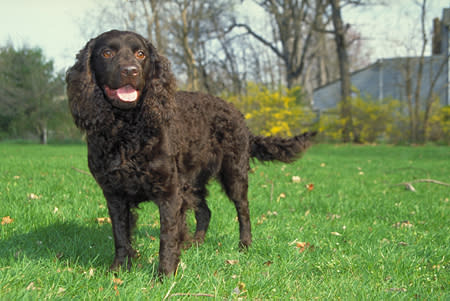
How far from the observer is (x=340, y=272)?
272 cm

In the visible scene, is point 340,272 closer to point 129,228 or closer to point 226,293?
point 226,293

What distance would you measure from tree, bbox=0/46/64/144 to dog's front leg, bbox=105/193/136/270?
2937 centimetres

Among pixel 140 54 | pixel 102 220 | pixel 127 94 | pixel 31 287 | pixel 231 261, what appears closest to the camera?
pixel 31 287

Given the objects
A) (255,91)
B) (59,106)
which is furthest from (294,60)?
(59,106)

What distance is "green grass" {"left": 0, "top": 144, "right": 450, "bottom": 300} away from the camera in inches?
88.4

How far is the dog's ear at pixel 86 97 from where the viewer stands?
102 inches

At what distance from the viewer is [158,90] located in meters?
2.77

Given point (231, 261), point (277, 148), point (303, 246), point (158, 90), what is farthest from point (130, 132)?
point (277, 148)

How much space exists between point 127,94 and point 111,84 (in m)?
0.13

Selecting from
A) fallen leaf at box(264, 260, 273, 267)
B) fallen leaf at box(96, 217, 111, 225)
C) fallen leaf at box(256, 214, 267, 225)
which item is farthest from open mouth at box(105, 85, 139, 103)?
fallen leaf at box(256, 214, 267, 225)

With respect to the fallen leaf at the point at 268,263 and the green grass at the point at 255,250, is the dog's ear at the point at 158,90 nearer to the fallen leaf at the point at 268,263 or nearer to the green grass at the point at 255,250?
the green grass at the point at 255,250

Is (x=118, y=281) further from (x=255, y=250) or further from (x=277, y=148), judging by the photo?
(x=277, y=148)

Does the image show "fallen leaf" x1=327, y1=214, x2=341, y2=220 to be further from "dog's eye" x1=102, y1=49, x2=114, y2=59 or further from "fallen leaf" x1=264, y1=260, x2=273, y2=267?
"dog's eye" x1=102, y1=49, x2=114, y2=59

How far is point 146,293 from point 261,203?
2886 mm
